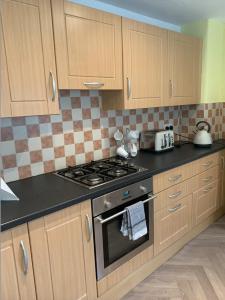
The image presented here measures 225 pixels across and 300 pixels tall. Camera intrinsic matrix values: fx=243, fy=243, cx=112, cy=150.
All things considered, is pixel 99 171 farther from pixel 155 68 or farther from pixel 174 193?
pixel 155 68

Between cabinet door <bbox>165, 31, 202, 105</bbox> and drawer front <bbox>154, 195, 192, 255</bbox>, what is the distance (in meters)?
0.96

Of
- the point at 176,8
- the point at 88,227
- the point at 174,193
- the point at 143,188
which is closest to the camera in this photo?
the point at 88,227

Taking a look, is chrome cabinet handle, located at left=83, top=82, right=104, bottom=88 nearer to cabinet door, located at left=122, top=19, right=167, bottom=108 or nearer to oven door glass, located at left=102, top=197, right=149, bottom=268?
cabinet door, located at left=122, top=19, right=167, bottom=108

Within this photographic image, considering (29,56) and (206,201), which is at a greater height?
(29,56)

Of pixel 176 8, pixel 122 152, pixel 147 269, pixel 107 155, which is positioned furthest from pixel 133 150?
pixel 176 8

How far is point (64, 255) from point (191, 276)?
114 cm

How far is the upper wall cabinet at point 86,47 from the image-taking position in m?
1.48

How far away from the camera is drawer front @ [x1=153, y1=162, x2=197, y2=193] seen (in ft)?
6.17

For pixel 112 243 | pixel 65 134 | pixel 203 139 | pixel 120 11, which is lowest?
pixel 112 243

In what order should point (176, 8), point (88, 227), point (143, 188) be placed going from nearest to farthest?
point (88, 227)
point (143, 188)
point (176, 8)

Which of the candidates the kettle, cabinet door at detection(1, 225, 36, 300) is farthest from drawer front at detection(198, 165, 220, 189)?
cabinet door at detection(1, 225, 36, 300)

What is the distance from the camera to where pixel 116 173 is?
68.5 inches

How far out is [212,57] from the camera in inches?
104

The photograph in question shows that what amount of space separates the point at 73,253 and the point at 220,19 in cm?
264
